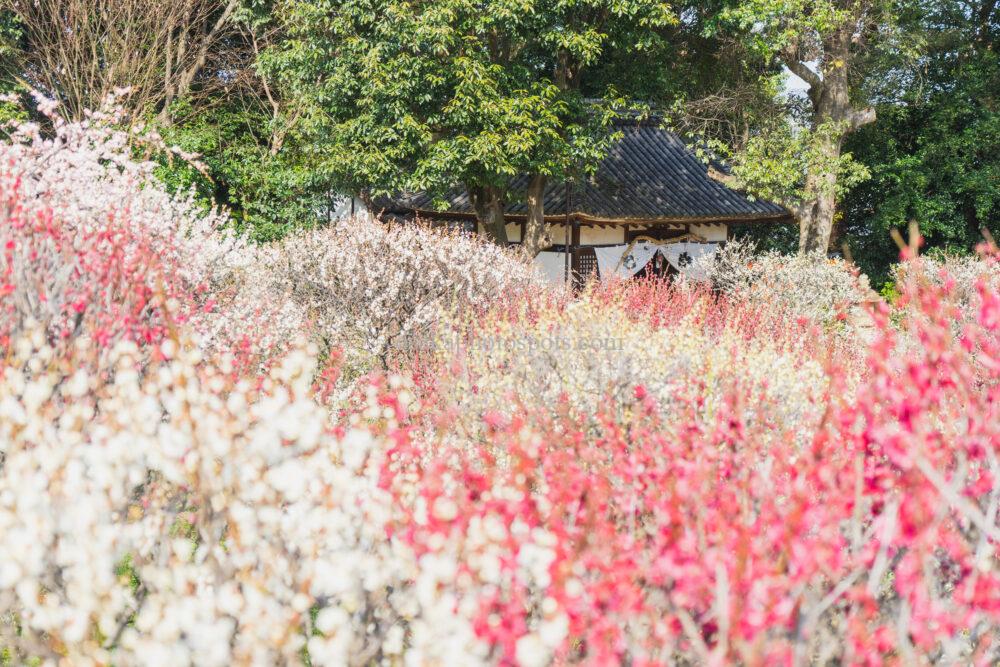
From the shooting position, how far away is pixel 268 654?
2779 millimetres

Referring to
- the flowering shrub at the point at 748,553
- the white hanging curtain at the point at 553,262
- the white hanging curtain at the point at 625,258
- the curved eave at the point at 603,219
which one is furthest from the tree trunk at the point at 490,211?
the flowering shrub at the point at 748,553

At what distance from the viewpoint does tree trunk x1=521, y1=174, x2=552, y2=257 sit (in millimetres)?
17328

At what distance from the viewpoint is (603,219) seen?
18.7 metres

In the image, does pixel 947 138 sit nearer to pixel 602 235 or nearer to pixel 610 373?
pixel 602 235

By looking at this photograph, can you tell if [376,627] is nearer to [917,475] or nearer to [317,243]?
[917,475]

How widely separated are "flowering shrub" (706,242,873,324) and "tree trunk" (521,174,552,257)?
413 cm

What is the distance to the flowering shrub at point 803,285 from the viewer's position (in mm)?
14125

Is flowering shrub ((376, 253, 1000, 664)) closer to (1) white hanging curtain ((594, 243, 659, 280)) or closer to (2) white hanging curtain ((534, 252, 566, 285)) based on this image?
(2) white hanging curtain ((534, 252, 566, 285))

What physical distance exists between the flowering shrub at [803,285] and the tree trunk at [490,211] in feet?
15.8

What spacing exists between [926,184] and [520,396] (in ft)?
72.2

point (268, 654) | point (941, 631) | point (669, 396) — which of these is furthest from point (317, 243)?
point (941, 631)

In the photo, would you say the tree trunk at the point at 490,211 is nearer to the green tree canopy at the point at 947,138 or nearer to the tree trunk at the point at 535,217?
the tree trunk at the point at 535,217

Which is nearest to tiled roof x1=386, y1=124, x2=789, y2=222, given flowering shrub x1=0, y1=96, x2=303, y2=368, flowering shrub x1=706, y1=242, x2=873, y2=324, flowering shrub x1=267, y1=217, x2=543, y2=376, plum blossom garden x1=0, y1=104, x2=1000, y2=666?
flowering shrub x1=706, y1=242, x2=873, y2=324

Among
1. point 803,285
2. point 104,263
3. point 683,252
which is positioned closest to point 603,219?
point 683,252
